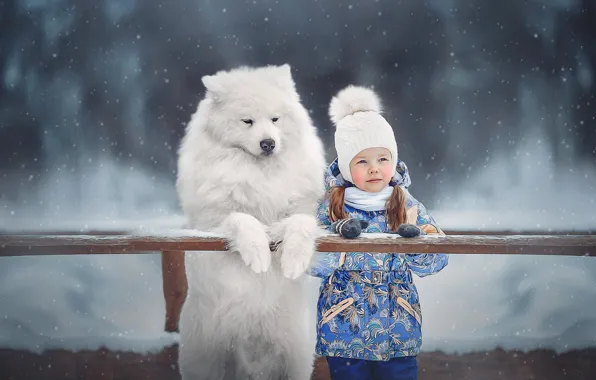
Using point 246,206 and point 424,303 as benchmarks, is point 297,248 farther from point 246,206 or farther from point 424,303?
point 424,303

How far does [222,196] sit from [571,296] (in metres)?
2.03

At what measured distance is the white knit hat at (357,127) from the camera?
196 cm

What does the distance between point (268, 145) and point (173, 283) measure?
3.91 feet

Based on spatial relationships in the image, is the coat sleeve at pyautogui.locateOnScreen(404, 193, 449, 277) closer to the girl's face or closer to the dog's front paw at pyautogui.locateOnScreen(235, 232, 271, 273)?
the girl's face

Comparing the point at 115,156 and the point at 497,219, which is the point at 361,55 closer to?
the point at 497,219

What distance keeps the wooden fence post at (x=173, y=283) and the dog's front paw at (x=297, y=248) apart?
1101 millimetres

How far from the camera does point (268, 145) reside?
79.4 inches

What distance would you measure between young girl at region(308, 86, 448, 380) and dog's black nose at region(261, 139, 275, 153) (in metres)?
0.23

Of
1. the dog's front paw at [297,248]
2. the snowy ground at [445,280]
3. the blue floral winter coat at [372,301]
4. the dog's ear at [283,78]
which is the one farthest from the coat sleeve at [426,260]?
the snowy ground at [445,280]

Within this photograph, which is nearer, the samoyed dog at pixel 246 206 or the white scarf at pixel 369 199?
the white scarf at pixel 369 199

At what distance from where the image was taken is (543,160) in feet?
10.2

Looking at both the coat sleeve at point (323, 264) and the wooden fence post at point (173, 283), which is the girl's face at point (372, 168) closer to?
the coat sleeve at point (323, 264)

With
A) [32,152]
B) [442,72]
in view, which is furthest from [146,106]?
[442,72]

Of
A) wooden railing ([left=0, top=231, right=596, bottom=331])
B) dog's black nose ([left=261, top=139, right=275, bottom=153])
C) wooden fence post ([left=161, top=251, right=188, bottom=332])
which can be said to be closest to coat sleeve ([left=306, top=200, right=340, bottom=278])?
wooden railing ([left=0, top=231, right=596, bottom=331])
